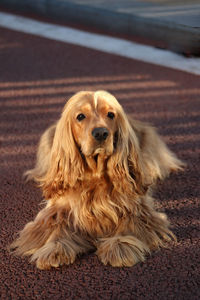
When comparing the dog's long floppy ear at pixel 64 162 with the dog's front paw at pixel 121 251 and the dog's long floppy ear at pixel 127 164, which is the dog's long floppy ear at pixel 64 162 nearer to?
the dog's long floppy ear at pixel 127 164

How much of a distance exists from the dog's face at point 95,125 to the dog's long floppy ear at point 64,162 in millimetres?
41

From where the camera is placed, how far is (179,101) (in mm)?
5422

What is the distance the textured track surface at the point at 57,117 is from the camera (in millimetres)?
2785

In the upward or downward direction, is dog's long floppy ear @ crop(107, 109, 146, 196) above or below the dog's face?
below

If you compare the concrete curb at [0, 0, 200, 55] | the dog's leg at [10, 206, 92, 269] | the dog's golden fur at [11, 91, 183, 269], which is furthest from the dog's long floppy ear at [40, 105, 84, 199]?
the concrete curb at [0, 0, 200, 55]

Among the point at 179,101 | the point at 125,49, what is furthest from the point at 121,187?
the point at 125,49

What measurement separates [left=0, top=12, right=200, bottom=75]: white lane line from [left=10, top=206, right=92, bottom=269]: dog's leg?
11.3ft

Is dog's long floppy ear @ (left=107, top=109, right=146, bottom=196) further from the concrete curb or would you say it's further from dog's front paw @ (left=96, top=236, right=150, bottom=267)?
the concrete curb

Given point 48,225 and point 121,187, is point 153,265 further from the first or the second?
point 48,225

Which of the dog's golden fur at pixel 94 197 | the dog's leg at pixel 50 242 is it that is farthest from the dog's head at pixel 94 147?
the dog's leg at pixel 50 242

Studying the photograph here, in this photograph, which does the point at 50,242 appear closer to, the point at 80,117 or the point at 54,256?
the point at 54,256

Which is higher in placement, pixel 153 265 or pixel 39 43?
pixel 39 43

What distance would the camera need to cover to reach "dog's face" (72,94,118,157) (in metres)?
2.81

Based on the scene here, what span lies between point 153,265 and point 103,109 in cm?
89
